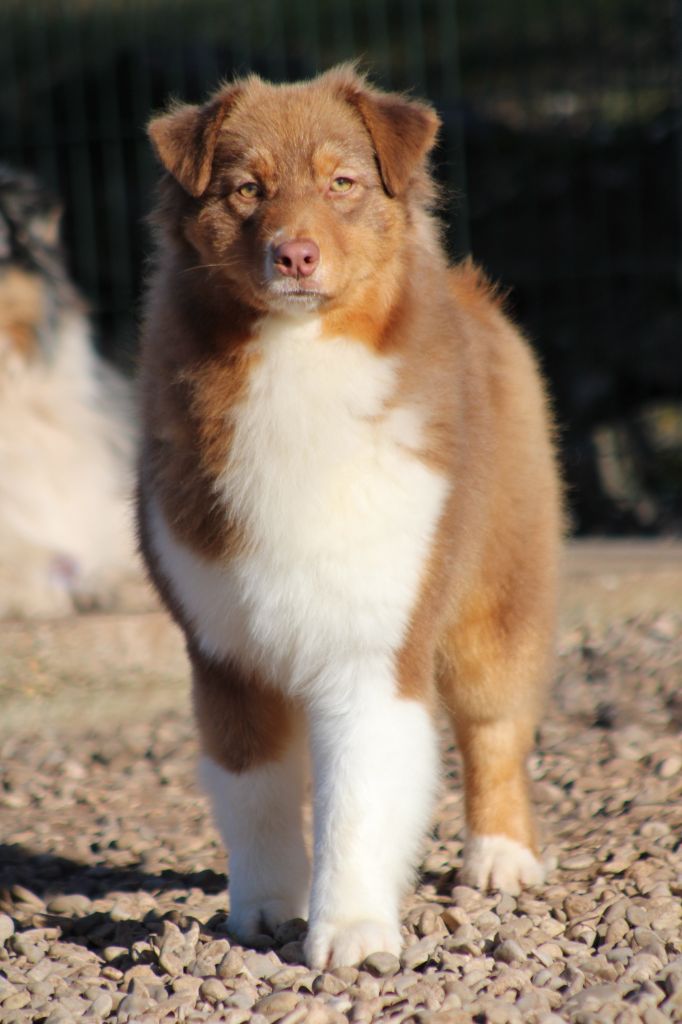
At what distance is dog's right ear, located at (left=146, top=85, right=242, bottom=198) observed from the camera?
347 centimetres

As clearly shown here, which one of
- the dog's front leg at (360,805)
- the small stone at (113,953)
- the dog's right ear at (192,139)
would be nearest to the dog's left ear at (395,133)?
the dog's right ear at (192,139)

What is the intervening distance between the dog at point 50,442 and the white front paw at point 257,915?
3.01 metres

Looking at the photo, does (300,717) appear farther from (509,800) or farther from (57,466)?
(57,466)

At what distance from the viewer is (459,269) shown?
14.4 feet

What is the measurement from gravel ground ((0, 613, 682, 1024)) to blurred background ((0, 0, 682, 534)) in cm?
356


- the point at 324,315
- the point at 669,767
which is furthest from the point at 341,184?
the point at 669,767

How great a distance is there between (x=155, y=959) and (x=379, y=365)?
146 centimetres

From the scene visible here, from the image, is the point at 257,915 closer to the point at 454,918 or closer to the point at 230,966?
the point at 230,966

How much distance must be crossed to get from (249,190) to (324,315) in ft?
1.13

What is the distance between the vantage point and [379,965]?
3254 mm

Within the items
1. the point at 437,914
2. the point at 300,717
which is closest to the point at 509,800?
the point at 437,914

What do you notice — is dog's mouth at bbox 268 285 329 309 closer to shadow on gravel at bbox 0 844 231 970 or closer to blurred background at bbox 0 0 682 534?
shadow on gravel at bbox 0 844 231 970

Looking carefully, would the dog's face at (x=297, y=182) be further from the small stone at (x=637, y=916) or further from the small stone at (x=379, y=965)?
the small stone at (x=637, y=916)

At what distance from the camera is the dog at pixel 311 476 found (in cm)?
334
